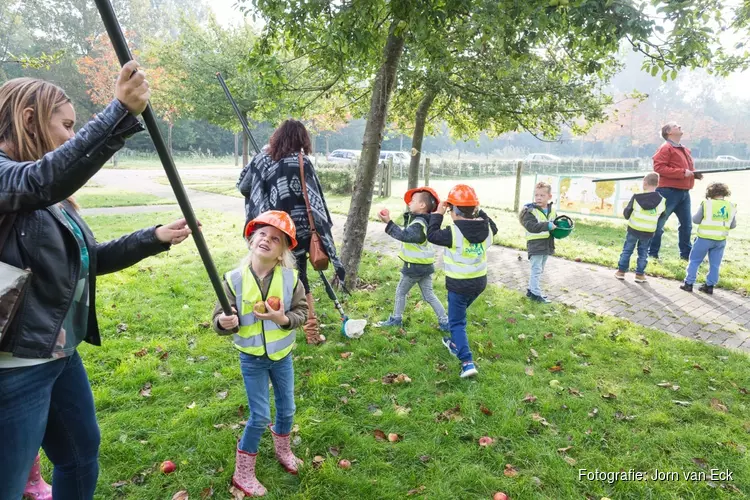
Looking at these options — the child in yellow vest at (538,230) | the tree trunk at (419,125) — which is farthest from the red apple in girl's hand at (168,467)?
the tree trunk at (419,125)

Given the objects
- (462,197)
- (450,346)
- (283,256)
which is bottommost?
(450,346)

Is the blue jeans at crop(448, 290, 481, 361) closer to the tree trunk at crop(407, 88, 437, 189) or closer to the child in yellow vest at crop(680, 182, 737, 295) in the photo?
the child in yellow vest at crop(680, 182, 737, 295)

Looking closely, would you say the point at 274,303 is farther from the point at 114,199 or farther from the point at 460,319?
the point at 114,199

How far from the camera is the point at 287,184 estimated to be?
4621mm

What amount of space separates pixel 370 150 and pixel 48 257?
16.2 feet

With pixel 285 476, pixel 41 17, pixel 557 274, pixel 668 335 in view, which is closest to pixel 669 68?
pixel 668 335

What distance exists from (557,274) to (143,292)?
6633 millimetres

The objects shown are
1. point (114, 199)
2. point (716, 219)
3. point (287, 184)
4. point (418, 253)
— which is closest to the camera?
point (287, 184)

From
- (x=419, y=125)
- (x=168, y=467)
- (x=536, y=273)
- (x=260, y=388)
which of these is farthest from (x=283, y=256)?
(x=419, y=125)

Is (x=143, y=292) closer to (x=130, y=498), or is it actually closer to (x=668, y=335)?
(x=130, y=498)

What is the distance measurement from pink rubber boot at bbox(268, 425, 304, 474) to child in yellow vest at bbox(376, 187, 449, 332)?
2.12m

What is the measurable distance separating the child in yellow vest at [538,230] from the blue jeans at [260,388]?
4.33 metres

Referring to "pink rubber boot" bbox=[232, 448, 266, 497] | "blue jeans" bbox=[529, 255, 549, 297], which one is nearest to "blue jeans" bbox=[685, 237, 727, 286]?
"blue jeans" bbox=[529, 255, 549, 297]

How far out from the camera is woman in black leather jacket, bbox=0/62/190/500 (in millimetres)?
1465
